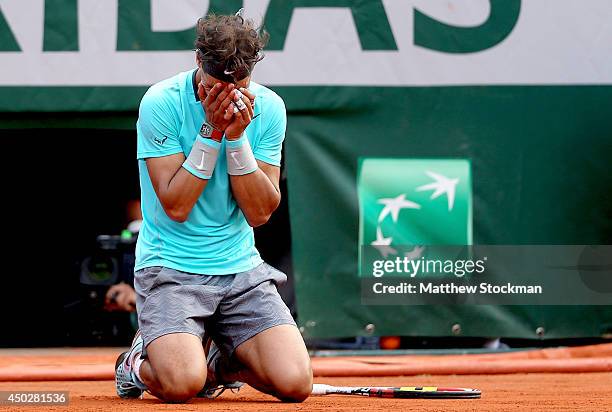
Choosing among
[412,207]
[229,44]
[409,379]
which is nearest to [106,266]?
[412,207]

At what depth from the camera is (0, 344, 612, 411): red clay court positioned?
413 cm

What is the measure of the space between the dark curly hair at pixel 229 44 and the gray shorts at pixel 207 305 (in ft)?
2.65

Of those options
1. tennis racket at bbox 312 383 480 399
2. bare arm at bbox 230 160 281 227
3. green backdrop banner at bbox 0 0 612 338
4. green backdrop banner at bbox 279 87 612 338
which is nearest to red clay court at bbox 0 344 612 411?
tennis racket at bbox 312 383 480 399

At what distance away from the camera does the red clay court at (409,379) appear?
413 cm

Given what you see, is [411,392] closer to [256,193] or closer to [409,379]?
[256,193]

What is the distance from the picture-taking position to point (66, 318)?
9430 mm

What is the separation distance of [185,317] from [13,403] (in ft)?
2.23

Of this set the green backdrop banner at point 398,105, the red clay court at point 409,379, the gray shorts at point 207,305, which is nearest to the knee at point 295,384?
the red clay court at point 409,379

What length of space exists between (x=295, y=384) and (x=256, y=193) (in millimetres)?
692

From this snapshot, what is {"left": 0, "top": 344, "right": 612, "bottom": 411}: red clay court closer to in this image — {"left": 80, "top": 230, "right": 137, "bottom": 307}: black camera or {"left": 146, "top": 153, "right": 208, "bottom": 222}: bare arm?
{"left": 146, "top": 153, "right": 208, "bottom": 222}: bare arm

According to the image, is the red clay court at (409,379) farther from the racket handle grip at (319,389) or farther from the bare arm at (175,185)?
the bare arm at (175,185)

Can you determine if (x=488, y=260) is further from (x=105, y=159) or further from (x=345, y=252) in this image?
(x=105, y=159)

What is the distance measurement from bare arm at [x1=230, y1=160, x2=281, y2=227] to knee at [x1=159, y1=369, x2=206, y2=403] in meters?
0.61

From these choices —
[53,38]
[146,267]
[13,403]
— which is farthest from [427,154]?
[13,403]
